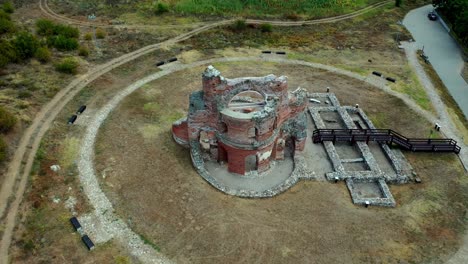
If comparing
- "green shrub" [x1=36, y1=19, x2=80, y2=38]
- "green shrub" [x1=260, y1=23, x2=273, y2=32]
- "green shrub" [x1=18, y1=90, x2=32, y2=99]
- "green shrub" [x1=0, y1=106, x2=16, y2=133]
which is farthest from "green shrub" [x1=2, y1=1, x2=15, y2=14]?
"green shrub" [x1=260, y1=23, x2=273, y2=32]

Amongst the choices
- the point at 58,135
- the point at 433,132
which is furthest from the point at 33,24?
the point at 433,132

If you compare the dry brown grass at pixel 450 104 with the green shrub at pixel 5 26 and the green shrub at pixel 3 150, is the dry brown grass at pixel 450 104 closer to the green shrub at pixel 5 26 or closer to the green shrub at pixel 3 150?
the green shrub at pixel 3 150

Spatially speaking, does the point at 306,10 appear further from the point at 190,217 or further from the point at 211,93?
the point at 190,217

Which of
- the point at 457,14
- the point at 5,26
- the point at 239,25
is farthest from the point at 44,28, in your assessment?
the point at 457,14

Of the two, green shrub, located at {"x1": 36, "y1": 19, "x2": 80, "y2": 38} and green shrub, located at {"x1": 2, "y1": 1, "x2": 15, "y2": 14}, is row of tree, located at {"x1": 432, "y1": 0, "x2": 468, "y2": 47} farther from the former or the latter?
green shrub, located at {"x1": 2, "y1": 1, "x2": 15, "y2": 14}

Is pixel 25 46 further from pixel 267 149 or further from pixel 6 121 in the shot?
pixel 267 149
